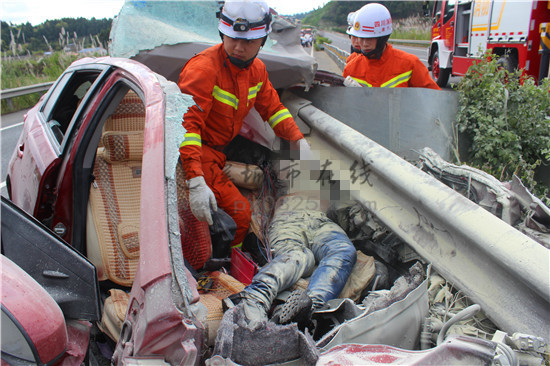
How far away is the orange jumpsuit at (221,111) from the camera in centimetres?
296

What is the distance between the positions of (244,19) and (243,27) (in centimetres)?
6

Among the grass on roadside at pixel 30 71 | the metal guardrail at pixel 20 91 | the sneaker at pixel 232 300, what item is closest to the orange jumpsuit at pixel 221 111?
the sneaker at pixel 232 300

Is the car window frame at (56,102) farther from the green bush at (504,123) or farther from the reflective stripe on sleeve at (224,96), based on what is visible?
the green bush at (504,123)

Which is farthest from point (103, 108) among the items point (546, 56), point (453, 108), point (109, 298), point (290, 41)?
point (546, 56)

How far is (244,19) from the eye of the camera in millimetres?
2959

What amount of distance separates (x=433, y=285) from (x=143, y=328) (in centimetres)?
136

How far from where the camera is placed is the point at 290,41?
174 inches

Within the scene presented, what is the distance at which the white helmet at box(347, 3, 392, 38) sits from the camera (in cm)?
434

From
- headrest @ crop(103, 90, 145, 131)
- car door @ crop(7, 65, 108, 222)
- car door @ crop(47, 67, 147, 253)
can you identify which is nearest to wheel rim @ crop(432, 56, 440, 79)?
car door @ crop(7, 65, 108, 222)

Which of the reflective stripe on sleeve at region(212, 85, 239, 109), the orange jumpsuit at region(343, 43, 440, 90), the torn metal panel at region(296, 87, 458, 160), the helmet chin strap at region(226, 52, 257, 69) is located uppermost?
the helmet chin strap at region(226, 52, 257, 69)

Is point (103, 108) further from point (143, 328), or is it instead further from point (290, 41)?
point (290, 41)

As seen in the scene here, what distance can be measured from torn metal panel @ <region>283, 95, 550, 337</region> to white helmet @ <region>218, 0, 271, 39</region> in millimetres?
961

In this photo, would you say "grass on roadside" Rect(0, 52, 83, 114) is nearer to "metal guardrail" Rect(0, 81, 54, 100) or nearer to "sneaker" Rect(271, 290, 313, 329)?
"metal guardrail" Rect(0, 81, 54, 100)

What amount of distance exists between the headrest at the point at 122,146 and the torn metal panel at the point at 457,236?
52.4 inches
